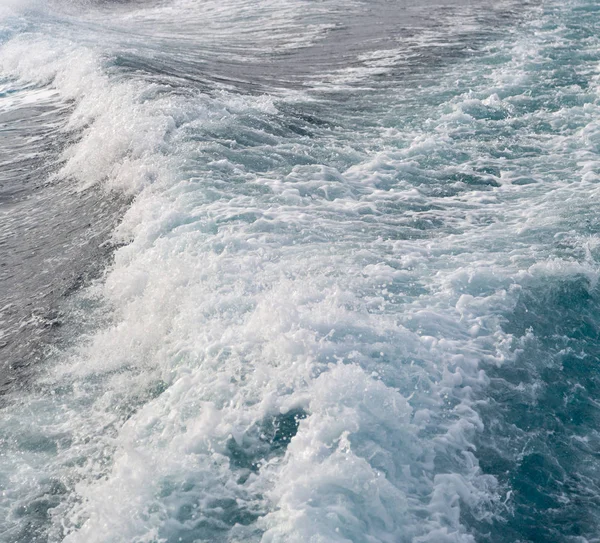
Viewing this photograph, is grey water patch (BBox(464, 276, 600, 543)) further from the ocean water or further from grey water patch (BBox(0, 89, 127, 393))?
grey water patch (BBox(0, 89, 127, 393))

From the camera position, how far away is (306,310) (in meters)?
6.55

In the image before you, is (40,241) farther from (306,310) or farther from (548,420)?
(548,420)

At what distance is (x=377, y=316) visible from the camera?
6656mm

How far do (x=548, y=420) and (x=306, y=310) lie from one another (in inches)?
96.1

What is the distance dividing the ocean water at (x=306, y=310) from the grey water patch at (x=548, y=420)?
2cm

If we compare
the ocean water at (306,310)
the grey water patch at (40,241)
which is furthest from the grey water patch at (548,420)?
the grey water patch at (40,241)

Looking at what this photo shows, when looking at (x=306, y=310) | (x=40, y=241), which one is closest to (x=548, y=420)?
(x=306, y=310)

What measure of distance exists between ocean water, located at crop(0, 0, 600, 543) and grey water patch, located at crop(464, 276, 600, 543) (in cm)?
2

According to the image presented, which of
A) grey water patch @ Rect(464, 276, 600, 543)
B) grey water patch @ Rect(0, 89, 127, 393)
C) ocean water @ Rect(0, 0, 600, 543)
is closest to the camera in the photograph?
grey water patch @ Rect(464, 276, 600, 543)

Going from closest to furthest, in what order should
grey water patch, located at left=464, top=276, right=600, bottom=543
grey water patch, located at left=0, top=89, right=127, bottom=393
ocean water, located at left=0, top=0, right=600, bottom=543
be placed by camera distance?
grey water patch, located at left=464, top=276, right=600, bottom=543 < ocean water, located at left=0, top=0, right=600, bottom=543 < grey water patch, located at left=0, top=89, right=127, bottom=393

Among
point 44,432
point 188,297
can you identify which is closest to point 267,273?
point 188,297

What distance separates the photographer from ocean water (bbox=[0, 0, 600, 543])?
5004 millimetres

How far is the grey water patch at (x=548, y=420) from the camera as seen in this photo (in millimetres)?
4898

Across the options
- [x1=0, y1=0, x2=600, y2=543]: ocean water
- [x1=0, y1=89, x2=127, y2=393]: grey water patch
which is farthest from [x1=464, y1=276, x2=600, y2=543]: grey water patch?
[x1=0, y1=89, x2=127, y2=393]: grey water patch
